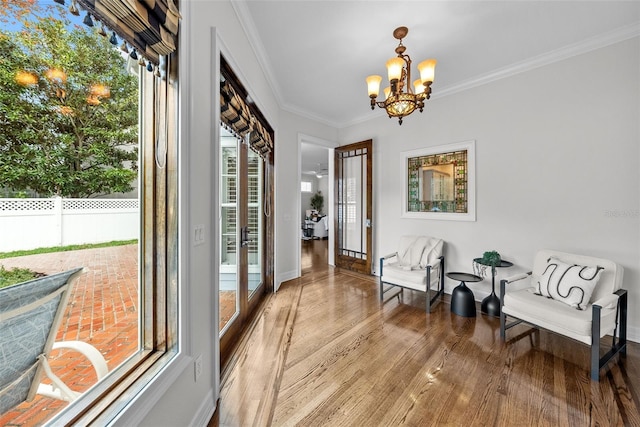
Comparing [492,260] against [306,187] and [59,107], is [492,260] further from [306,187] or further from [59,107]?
[306,187]

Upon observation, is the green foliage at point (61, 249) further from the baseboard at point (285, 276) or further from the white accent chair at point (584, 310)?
the white accent chair at point (584, 310)

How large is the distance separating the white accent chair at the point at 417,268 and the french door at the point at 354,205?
2.68ft

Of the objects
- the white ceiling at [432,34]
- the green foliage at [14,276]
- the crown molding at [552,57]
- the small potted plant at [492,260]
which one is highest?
the white ceiling at [432,34]

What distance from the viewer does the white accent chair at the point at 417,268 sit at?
2926 millimetres

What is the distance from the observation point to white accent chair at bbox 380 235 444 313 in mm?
2926

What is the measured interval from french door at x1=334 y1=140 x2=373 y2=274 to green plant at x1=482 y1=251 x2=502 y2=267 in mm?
1773

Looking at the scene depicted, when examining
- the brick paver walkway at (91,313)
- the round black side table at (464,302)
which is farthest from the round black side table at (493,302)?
the brick paver walkway at (91,313)

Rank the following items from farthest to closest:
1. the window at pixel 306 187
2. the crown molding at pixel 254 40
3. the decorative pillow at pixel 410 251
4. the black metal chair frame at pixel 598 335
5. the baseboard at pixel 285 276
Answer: the window at pixel 306 187
the baseboard at pixel 285 276
the decorative pillow at pixel 410 251
the crown molding at pixel 254 40
the black metal chair frame at pixel 598 335

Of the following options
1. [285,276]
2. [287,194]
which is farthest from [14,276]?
[285,276]

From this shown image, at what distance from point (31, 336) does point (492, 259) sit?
3.46m

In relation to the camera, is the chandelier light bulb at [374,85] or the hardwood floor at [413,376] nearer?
the hardwood floor at [413,376]

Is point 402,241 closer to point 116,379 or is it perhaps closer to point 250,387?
point 250,387

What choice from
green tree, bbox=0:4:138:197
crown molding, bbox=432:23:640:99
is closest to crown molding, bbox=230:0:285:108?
green tree, bbox=0:4:138:197

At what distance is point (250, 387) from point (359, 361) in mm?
852
